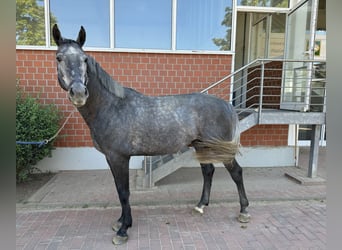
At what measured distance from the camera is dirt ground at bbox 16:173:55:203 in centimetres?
363

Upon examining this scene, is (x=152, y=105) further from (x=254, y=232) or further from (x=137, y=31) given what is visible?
(x=137, y=31)

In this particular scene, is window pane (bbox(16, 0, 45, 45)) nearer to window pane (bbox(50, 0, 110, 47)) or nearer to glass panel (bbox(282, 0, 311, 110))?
window pane (bbox(50, 0, 110, 47))

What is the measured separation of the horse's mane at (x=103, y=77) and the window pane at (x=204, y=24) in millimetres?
2694

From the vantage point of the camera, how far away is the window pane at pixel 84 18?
4555mm

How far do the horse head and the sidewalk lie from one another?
61.7 inches

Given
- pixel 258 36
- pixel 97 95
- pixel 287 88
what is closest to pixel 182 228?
pixel 97 95

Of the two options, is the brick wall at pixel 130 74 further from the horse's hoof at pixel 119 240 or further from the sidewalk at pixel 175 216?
the horse's hoof at pixel 119 240

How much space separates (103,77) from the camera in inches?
95.7

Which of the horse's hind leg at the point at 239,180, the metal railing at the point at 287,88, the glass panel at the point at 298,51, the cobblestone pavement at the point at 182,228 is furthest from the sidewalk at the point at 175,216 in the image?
the glass panel at the point at 298,51

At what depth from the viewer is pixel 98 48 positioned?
15.3 feet

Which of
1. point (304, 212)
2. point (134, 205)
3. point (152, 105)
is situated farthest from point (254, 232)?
point (152, 105)

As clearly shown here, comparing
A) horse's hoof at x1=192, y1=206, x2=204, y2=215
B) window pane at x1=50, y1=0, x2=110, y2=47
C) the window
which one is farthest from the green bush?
horse's hoof at x1=192, y1=206, x2=204, y2=215

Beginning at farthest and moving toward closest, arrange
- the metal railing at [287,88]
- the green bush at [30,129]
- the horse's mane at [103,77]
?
the metal railing at [287,88]
the green bush at [30,129]
the horse's mane at [103,77]
